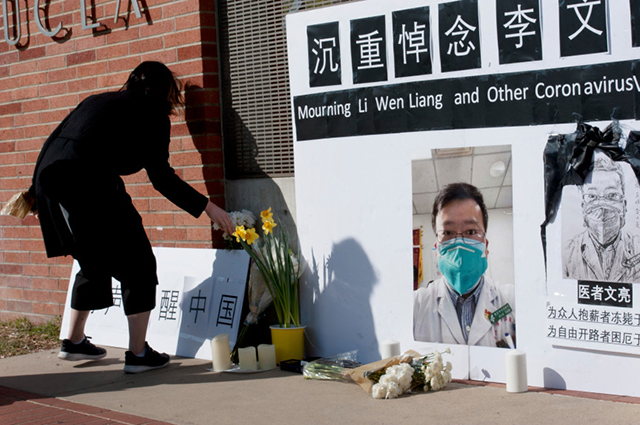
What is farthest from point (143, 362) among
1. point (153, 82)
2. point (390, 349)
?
point (153, 82)

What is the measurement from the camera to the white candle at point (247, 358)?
4.88 meters

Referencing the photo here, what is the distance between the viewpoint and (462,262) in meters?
4.36

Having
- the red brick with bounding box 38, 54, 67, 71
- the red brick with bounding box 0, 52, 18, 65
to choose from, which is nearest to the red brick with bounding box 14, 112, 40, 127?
the red brick with bounding box 38, 54, 67, 71

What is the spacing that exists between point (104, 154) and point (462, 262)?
7.38 feet

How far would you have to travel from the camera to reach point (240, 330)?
5.19 meters

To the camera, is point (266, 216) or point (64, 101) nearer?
point (266, 216)

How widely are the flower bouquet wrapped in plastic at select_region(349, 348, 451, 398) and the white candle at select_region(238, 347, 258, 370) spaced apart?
79 centimetres

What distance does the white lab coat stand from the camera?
168 inches

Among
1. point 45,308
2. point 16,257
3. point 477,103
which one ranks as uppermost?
point 477,103

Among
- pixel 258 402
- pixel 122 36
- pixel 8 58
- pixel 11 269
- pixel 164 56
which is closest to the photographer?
pixel 258 402

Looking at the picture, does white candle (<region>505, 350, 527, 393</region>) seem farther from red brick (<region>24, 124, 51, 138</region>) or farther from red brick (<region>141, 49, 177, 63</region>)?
red brick (<region>24, 124, 51, 138</region>)

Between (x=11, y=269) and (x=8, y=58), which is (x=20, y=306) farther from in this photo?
(x=8, y=58)

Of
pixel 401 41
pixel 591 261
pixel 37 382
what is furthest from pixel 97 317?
pixel 591 261

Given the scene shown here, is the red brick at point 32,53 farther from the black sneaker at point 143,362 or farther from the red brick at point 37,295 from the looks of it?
the black sneaker at point 143,362
